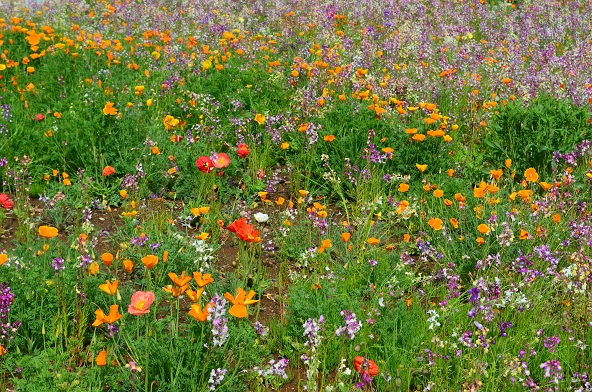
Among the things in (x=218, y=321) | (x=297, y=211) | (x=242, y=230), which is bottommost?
(x=297, y=211)

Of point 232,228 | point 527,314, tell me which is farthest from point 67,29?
point 527,314

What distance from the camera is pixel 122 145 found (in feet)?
16.0

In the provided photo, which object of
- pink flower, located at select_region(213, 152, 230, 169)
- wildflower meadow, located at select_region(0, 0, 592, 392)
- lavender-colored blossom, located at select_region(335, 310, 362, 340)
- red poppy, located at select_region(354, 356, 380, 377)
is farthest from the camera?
pink flower, located at select_region(213, 152, 230, 169)

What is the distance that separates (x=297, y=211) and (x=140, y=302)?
6.50ft

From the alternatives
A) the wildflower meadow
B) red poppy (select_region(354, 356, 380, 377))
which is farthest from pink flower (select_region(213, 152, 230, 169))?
red poppy (select_region(354, 356, 380, 377))

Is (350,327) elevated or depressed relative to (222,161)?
depressed

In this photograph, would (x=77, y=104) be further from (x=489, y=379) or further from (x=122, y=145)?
(x=489, y=379)

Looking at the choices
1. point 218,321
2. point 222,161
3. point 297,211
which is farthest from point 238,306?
point 297,211

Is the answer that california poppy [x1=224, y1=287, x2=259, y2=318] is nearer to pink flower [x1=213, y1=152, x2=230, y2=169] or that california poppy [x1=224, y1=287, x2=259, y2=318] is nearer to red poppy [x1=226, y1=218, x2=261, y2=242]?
red poppy [x1=226, y1=218, x2=261, y2=242]

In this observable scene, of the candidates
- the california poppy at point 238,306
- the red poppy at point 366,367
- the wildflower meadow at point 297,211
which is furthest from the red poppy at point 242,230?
the red poppy at point 366,367

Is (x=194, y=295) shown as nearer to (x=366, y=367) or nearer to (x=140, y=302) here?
(x=140, y=302)

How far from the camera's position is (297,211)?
4.31 metres

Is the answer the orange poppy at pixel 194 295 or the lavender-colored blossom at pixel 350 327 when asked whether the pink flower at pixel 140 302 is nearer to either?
the orange poppy at pixel 194 295

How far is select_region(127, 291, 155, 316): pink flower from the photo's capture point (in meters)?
2.36
